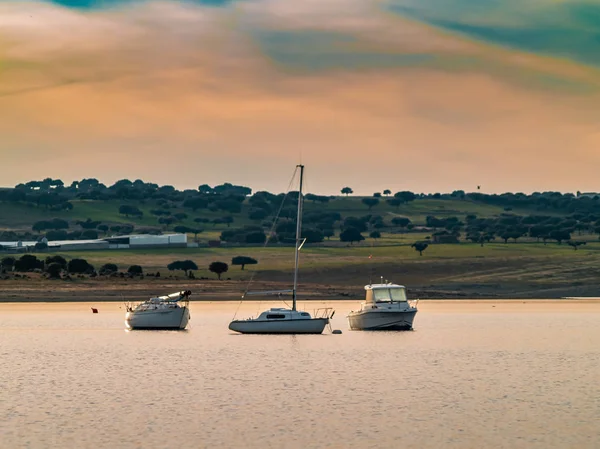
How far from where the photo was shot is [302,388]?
66750 millimetres

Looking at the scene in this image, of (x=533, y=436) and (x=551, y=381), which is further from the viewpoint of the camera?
(x=551, y=381)

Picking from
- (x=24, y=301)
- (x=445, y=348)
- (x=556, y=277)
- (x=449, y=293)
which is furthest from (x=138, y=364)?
(x=556, y=277)

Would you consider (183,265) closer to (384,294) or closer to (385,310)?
(384,294)

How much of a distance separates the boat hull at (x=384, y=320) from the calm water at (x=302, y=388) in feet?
3.60

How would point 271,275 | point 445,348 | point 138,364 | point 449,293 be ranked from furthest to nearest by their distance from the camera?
1. point 271,275
2. point 449,293
3. point 445,348
4. point 138,364

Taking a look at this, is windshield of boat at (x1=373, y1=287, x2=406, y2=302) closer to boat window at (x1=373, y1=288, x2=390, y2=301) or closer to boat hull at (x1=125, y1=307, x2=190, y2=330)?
boat window at (x1=373, y1=288, x2=390, y2=301)

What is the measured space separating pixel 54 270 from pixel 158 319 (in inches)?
2366

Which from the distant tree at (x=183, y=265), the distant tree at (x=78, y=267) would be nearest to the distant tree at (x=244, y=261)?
the distant tree at (x=183, y=265)

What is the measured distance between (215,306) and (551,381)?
85.3m

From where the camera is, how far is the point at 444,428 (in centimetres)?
5209

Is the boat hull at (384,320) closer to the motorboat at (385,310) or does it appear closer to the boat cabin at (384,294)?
the motorboat at (385,310)

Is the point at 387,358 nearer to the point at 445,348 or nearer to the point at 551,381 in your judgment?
the point at 445,348

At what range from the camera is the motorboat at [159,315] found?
10394 cm

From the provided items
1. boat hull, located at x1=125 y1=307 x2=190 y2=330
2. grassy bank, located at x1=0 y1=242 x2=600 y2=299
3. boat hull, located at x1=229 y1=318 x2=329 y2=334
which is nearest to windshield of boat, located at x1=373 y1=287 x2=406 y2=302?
boat hull, located at x1=229 y1=318 x2=329 y2=334
